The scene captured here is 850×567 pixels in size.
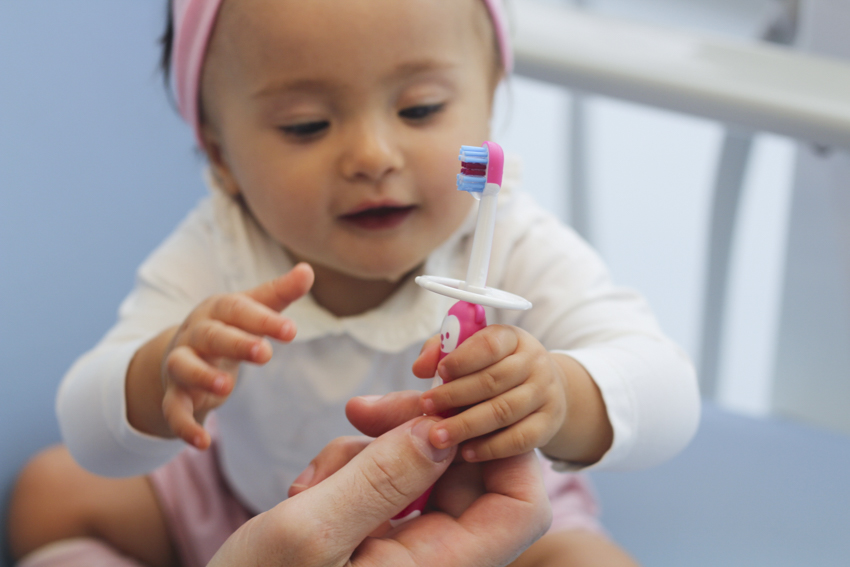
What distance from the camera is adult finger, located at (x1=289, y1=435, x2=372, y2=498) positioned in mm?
385

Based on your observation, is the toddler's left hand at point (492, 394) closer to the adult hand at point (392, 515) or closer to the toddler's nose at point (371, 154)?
the adult hand at point (392, 515)

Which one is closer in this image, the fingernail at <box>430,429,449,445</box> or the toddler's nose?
the fingernail at <box>430,429,449,445</box>

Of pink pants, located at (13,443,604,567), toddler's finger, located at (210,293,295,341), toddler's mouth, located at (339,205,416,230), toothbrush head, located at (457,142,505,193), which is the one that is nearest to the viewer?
toothbrush head, located at (457,142,505,193)

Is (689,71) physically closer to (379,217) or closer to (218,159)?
(379,217)

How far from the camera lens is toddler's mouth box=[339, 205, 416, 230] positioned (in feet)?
1.72

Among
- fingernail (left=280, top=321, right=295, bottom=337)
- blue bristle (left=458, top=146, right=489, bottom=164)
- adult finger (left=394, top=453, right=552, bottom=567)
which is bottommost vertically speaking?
adult finger (left=394, top=453, right=552, bottom=567)

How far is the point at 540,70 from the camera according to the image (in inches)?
25.5

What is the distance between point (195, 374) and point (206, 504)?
1.07ft

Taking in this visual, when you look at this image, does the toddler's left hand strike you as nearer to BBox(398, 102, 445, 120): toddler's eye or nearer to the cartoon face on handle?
the cartoon face on handle

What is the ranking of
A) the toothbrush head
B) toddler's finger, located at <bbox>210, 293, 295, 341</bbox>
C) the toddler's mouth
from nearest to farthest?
the toothbrush head < toddler's finger, located at <bbox>210, 293, 295, 341</bbox> < the toddler's mouth

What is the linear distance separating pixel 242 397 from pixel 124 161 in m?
0.37

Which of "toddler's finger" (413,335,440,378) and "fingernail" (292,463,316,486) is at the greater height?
"toddler's finger" (413,335,440,378)

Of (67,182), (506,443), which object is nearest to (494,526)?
(506,443)

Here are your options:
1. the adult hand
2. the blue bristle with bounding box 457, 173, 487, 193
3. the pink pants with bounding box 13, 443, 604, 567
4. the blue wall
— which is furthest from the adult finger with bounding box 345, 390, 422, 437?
the blue wall
